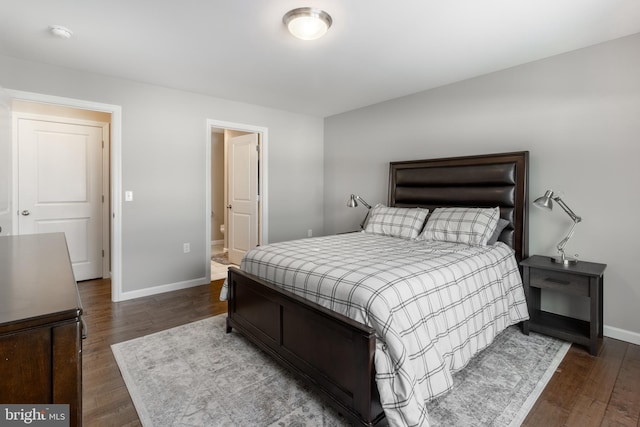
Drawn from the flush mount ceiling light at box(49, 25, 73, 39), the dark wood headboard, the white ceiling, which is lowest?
the dark wood headboard

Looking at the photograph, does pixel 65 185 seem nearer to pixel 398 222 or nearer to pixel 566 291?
pixel 398 222

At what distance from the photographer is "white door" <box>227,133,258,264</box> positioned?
15.5ft

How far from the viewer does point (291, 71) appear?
3.21m

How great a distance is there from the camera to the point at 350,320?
1604mm

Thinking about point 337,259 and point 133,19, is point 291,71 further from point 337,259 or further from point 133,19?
point 337,259

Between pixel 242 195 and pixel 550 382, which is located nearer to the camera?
pixel 550 382

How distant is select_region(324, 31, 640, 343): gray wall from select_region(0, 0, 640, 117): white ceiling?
200 millimetres

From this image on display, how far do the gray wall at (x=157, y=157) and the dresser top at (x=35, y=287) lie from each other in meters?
2.05

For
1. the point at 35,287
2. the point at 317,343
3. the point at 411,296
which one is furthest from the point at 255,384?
the point at 35,287

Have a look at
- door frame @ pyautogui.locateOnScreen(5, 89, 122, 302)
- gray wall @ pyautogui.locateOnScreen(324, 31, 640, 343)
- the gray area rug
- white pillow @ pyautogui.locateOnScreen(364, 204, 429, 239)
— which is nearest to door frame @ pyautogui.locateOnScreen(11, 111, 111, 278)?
door frame @ pyautogui.locateOnScreen(5, 89, 122, 302)

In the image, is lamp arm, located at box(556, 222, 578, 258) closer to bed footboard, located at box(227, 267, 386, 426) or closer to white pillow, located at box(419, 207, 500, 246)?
white pillow, located at box(419, 207, 500, 246)

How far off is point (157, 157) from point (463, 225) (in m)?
3.42

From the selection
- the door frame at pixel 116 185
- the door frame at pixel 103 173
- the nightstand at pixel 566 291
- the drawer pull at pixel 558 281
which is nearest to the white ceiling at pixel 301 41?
the door frame at pixel 116 185

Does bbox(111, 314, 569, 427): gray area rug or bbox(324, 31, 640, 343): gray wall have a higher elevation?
bbox(324, 31, 640, 343): gray wall
